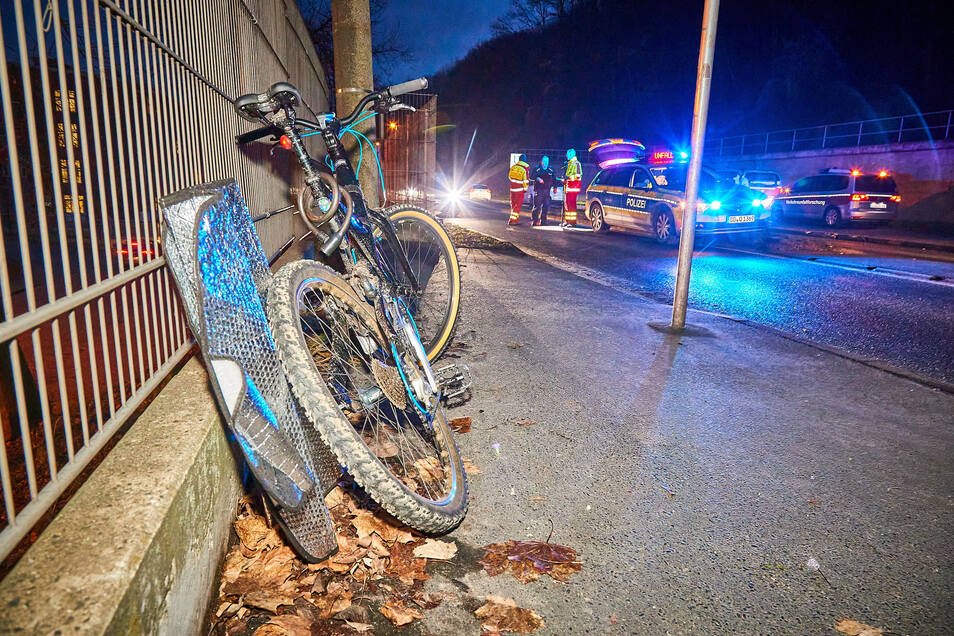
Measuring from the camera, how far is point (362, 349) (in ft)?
9.57

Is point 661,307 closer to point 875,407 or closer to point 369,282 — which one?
point 875,407

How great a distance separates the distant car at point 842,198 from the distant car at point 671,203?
305 inches

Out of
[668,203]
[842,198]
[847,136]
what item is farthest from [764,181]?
[847,136]

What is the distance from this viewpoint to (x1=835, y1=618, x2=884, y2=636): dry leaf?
207 cm

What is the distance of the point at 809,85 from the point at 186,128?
4527 cm

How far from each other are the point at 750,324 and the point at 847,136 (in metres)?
28.9

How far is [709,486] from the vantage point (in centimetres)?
301

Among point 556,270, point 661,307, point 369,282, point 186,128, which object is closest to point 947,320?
point 661,307

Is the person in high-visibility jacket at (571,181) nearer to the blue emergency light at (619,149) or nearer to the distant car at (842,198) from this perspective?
the distant car at (842,198)

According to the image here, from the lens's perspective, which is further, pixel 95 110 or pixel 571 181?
pixel 571 181

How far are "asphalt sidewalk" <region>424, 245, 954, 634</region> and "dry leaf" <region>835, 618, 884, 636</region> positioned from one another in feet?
0.12

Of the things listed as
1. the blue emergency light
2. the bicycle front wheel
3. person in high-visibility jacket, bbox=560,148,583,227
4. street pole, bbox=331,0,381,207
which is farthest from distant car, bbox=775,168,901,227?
the bicycle front wheel

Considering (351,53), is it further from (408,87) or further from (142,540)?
(142,540)

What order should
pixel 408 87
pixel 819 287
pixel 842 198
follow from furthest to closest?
pixel 842 198
pixel 819 287
pixel 408 87
